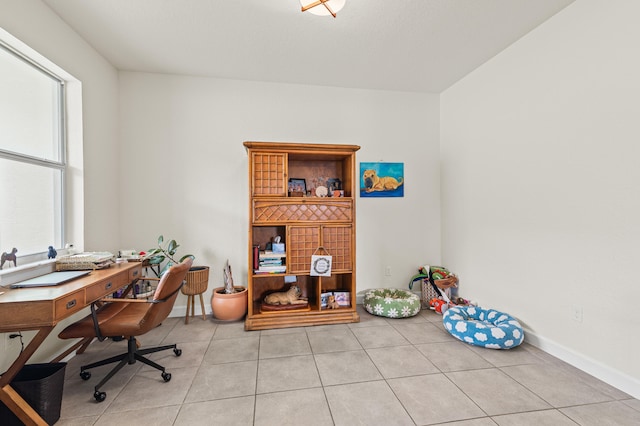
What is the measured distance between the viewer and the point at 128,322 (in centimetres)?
197

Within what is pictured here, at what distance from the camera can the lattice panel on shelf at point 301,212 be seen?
10.0 feet

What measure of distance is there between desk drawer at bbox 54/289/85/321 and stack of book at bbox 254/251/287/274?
61.6 inches

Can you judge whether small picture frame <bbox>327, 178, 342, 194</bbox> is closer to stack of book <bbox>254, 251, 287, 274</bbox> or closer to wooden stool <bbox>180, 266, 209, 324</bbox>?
stack of book <bbox>254, 251, 287, 274</bbox>

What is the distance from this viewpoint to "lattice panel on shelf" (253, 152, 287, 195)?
3.03 metres

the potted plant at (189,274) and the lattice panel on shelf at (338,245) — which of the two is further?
the lattice panel on shelf at (338,245)

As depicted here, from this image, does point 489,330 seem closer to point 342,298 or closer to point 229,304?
point 342,298

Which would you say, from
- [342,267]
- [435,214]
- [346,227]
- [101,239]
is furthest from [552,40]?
[101,239]

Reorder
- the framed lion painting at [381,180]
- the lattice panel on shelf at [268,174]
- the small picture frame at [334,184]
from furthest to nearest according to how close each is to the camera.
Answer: the framed lion painting at [381,180]
the small picture frame at [334,184]
the lattice panel on shelf at [268,174]

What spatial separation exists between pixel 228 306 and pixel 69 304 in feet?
5.28

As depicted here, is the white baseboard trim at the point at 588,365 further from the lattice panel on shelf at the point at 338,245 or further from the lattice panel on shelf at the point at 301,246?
the lattice panel on shelf at the point at 301,246

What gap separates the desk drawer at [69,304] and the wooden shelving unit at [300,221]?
1455mm

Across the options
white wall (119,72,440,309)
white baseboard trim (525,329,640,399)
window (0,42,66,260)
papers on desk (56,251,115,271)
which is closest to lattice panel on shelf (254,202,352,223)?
white wall (119,72,440,309)

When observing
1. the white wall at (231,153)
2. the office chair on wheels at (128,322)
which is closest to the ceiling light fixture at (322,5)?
the white wall at (231,153)

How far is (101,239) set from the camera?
289 centimetres
